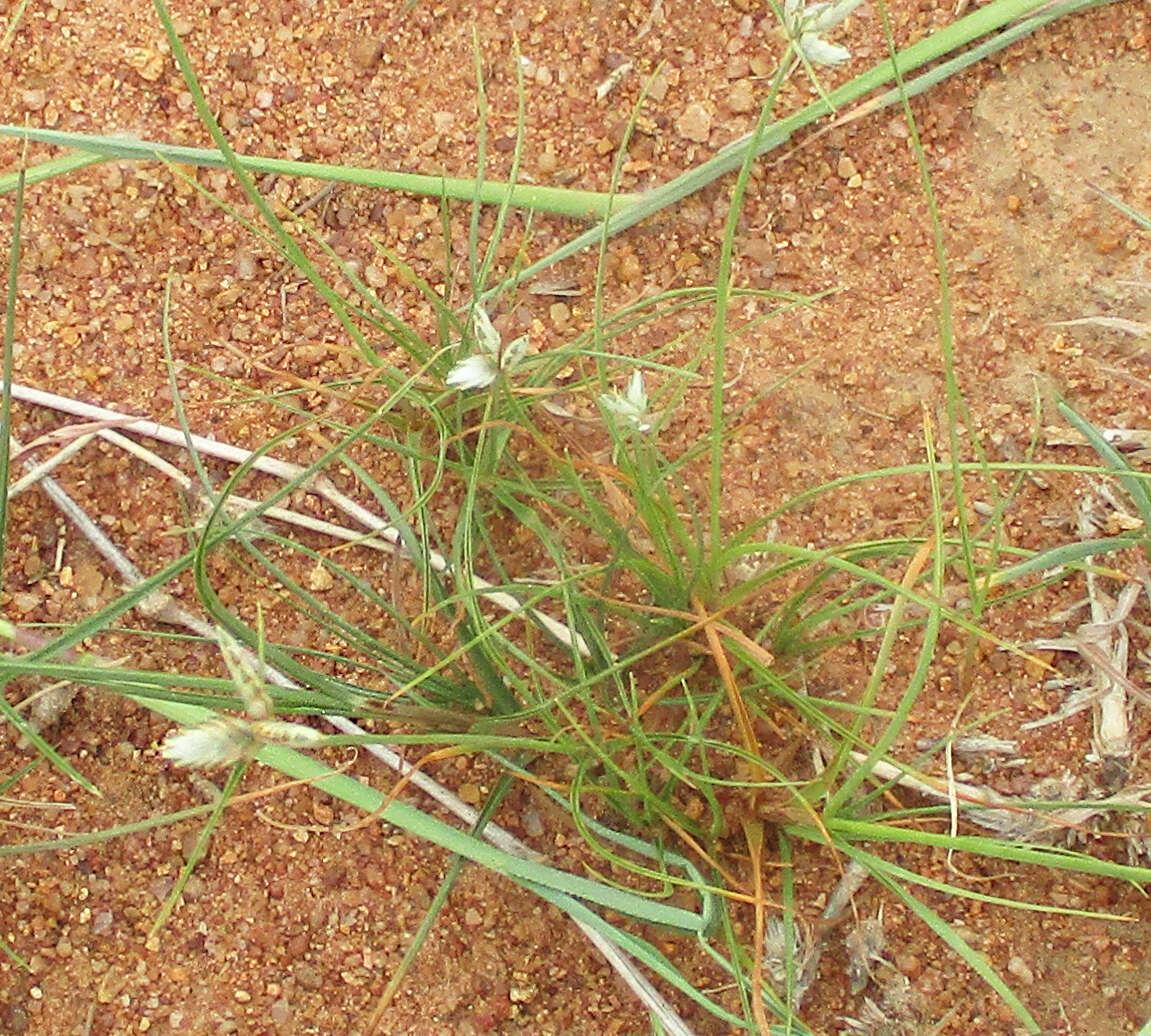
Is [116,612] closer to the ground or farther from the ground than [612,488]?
farther from the ground

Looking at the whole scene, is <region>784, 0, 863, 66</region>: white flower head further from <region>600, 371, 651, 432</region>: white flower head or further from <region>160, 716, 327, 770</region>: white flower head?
<region>160, 716, 327, 770</region>: white flower head

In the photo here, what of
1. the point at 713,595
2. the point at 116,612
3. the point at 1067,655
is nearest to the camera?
the point at 116,612

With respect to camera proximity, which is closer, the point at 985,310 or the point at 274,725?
A: the point at 274,725

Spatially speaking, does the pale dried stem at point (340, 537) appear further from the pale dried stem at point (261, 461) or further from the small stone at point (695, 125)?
the small stone at point (695, 125)

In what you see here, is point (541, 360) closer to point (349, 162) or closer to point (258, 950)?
point (349, 162)

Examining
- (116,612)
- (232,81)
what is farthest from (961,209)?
(116,612)

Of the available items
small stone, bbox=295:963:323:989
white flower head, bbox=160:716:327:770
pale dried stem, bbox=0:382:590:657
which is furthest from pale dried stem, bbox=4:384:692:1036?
white flower head, bbox=160:716:327:770
